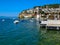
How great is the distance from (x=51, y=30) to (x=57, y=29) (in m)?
1.54

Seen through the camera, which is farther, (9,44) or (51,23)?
(51,23)

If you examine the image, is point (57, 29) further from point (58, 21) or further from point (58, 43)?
point (58, 43)

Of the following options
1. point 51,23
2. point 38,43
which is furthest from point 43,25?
point 38,43

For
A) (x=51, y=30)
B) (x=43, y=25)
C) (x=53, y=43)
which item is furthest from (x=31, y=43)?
(x=43, y=25)

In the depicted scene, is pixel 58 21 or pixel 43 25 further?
pixel 43 25

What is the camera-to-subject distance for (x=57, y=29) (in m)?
49.7

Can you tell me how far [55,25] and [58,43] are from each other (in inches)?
717

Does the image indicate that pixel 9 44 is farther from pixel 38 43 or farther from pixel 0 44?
pixel 38 43

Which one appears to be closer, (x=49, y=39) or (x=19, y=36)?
(x=49, y=39)

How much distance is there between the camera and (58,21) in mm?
51906

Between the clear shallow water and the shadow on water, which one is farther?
the clear shallow water

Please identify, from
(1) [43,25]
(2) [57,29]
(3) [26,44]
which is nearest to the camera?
(3) [26,44]

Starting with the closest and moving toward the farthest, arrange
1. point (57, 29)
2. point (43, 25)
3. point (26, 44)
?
point (26, 44), point (57, 29), point (43, 25)

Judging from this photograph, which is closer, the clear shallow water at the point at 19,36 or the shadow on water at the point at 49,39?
the shadow on water at the point at 49,39
